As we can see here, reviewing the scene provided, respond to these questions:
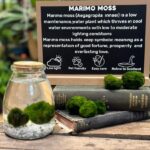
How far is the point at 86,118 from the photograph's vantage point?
0.89 metres

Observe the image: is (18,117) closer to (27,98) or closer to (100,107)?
(27,98)

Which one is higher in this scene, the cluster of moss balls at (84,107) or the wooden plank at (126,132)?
the cluster of moss balls at (84,107)

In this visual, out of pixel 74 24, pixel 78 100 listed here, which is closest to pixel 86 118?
pixel 78 100

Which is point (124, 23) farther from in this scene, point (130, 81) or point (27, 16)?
point (27, 16)

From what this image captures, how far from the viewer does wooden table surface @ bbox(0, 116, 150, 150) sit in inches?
32.0

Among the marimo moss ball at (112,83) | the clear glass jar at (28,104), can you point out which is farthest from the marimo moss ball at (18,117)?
the marimo moss ball at (112,83)

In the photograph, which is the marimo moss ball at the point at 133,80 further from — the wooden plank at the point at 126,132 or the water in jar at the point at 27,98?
the water in jar at the point at 27,98

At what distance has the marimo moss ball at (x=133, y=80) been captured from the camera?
3.12ft

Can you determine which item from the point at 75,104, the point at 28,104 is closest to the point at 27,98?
the point at 28,104

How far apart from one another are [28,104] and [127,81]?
0.26 metres

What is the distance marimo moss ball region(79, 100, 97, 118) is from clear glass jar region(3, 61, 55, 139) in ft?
0.24

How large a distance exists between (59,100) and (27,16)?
1.80 m

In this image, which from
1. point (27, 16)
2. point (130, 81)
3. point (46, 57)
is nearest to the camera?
point (130, 81)

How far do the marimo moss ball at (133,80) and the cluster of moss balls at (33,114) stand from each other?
8.7 inches
